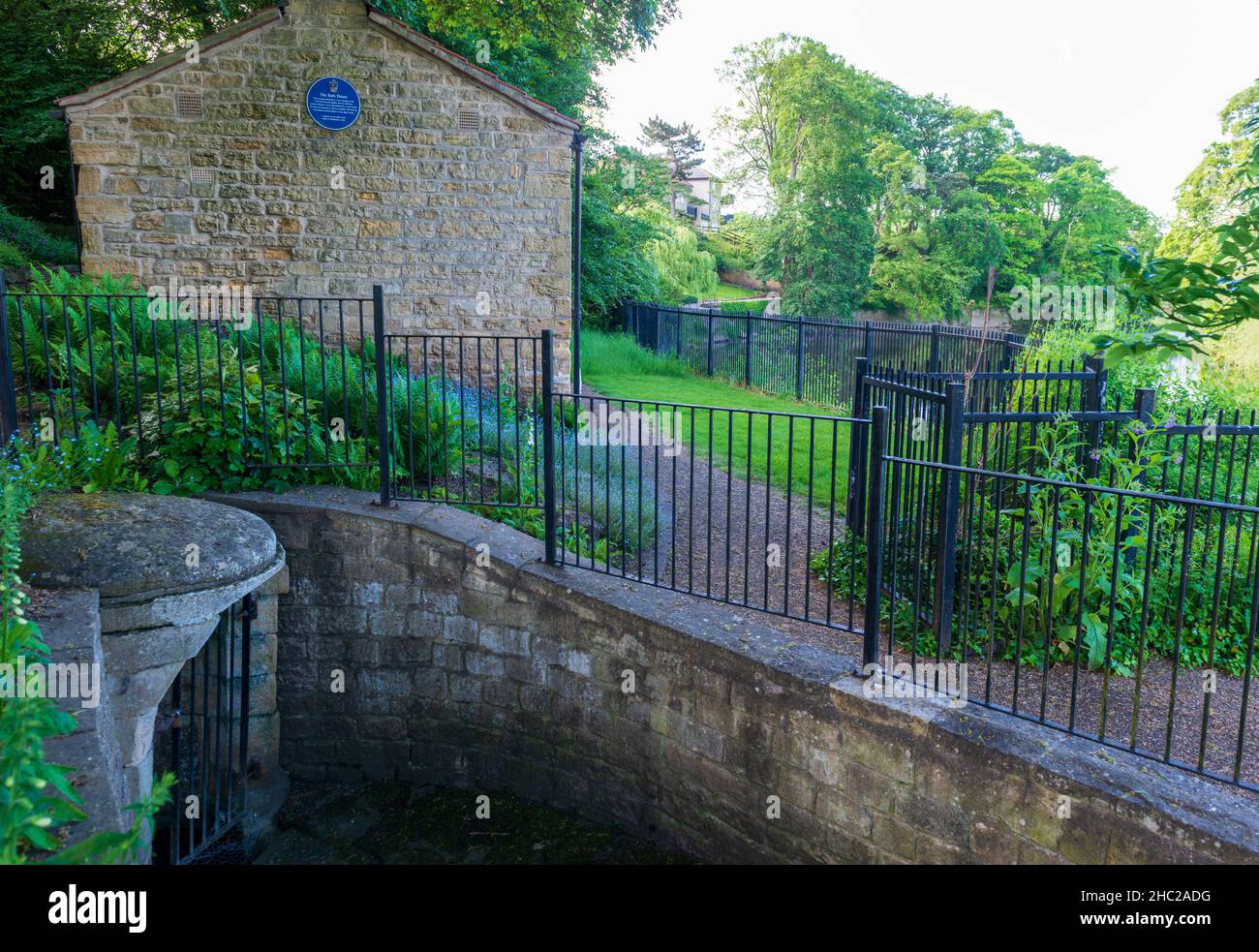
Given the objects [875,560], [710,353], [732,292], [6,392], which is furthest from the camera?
[732,292]

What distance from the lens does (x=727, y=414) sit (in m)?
8.32

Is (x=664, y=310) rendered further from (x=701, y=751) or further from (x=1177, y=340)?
(x=1177, y=340)

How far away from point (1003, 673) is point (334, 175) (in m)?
8.42

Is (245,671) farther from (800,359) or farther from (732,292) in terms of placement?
(732,292)

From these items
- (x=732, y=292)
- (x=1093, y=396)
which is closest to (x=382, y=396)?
(x=1093, y=396)

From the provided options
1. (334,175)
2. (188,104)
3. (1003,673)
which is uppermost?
(188,104)

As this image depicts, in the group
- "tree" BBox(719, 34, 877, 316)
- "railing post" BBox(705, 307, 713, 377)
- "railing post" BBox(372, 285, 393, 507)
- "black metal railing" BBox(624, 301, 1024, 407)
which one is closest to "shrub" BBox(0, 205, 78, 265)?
"black metal railing" BBox(624, 301, 1024, 407)

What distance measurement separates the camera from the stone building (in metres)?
9.58

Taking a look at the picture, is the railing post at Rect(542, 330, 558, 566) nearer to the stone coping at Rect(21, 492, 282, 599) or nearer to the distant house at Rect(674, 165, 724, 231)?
the stone coping at Rect(21, 492, 282, 599)

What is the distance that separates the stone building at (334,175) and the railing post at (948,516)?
6.38 m

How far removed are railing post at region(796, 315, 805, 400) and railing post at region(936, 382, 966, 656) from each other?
11157mm

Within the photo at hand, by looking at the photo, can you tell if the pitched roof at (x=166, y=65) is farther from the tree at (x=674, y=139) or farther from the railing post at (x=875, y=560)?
the tree at (x=674, y=139)

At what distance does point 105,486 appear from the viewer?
554 cm

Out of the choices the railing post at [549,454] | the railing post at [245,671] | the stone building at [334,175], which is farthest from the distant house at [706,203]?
the railing post at [245,671]
